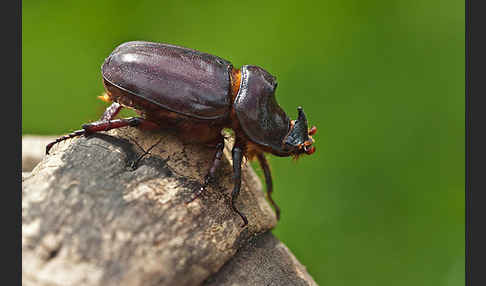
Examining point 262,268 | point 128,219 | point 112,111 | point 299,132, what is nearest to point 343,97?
point 299,132

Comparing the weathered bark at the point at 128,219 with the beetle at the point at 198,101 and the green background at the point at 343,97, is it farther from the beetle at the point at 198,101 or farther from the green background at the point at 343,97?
the green background at the point at 343,97

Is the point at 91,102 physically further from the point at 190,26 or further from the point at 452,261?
the point at 452,261

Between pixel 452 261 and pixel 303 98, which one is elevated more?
pixel 303 98

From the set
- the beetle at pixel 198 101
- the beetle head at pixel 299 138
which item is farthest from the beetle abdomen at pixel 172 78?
the beetle head at pixel 299 138

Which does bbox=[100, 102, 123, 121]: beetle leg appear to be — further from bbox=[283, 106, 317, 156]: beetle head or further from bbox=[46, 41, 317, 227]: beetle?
bbox=[283, 106, 317, 156]: beetle head

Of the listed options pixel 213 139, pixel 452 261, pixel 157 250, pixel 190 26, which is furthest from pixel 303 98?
pixel 157 250

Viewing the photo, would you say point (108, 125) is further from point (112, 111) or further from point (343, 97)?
point (343, 97)
